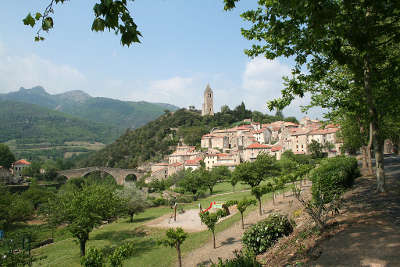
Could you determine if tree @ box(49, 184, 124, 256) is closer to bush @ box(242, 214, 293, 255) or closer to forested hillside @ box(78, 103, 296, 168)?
bush @ box(242, 214, 293, 255)

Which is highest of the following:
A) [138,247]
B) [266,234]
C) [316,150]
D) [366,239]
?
[316,150]

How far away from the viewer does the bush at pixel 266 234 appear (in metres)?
9.85

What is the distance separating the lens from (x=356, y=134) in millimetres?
24406

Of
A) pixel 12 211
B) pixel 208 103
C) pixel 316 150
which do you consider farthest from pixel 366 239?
pixel 208 103

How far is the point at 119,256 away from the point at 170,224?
52.4ft

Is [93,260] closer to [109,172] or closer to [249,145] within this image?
[249,145]

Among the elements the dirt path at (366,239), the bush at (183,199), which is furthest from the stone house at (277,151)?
the dirt path at (366,239)

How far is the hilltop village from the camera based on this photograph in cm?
7250

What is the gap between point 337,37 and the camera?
9477 mm

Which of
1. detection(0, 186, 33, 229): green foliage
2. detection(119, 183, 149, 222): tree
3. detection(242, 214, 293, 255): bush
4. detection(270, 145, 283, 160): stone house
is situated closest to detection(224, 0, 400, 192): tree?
detection(242, 214, 293, 255): bush

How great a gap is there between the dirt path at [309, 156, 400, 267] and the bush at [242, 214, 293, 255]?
93.2 inches

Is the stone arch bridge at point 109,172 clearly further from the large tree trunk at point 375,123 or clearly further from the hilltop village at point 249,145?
the large tree trunk at point 375,123

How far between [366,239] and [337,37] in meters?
7.52

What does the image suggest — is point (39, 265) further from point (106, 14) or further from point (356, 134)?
point (356, 134)
